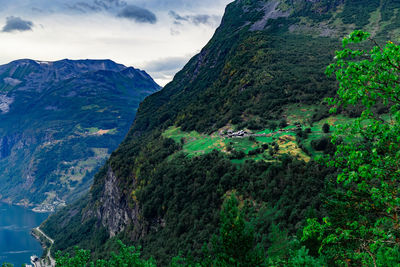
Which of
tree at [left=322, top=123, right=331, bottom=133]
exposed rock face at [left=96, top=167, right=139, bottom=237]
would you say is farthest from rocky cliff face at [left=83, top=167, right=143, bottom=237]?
tree at [left=322, top=123, right=331, bottom=133]

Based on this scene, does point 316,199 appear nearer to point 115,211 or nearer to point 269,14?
point 115,211

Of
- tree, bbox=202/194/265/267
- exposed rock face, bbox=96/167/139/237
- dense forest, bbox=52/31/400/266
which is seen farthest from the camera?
exposed rock face, bbox=96/167/139/237

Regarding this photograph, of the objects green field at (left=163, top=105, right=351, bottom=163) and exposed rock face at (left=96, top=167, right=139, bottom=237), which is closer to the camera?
green field at (left=163, top=105, right=351, bottom=163)

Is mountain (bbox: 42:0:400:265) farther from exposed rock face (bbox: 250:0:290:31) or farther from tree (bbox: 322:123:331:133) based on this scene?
exposed rock face (bbox: 250:0:290:31)

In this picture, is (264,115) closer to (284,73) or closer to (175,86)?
(284,73)

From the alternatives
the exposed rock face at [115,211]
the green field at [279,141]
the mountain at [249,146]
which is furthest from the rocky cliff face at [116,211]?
the green field at [279,141]

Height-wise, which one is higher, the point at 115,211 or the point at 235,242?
the point at 235,242

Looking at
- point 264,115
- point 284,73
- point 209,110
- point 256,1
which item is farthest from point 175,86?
point 264,115

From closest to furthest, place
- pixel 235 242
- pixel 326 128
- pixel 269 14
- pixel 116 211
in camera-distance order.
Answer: pixel 235 242 < pixel 326 128 < pixel 116 211 < pixel 269 14

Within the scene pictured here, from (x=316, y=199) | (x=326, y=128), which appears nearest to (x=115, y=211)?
(x=326, y=128)
